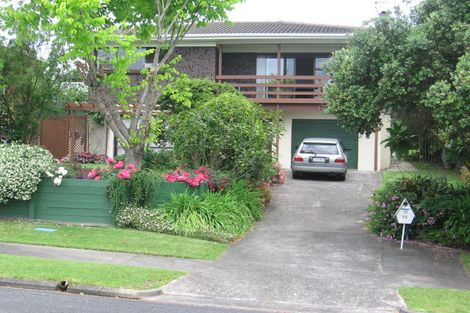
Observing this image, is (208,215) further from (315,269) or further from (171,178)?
(315,269)

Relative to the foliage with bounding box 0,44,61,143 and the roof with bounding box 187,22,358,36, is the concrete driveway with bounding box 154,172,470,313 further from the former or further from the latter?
the roof with bounding box 187,22,358,36

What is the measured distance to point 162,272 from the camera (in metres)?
8.25

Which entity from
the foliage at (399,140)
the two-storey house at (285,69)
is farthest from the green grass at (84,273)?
the two-storey house at (285,69)

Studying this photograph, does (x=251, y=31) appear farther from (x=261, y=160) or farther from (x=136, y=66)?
(x=261, y=160)

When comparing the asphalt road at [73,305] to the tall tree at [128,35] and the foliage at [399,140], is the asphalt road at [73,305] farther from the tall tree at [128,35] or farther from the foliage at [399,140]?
the foliage at [399,140]

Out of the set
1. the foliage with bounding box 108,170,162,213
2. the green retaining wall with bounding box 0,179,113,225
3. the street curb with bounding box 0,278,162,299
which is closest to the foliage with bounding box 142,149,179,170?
the foliage with bounding box 108,170,162,213

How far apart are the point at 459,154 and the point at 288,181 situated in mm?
8094

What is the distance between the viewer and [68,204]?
12.1m

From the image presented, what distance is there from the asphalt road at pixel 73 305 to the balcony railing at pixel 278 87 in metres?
15.4

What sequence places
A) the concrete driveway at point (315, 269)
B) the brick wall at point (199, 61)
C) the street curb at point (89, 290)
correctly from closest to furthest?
the street curb at point (89, 290), the concrete driveway at point (315, 269), the brick wall at point (199, 61)

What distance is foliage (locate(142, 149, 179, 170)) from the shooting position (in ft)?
49.9

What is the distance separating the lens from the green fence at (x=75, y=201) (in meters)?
12.0

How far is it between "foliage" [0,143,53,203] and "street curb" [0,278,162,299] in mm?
4725

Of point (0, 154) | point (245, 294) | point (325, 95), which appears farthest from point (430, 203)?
point (0, 154)
